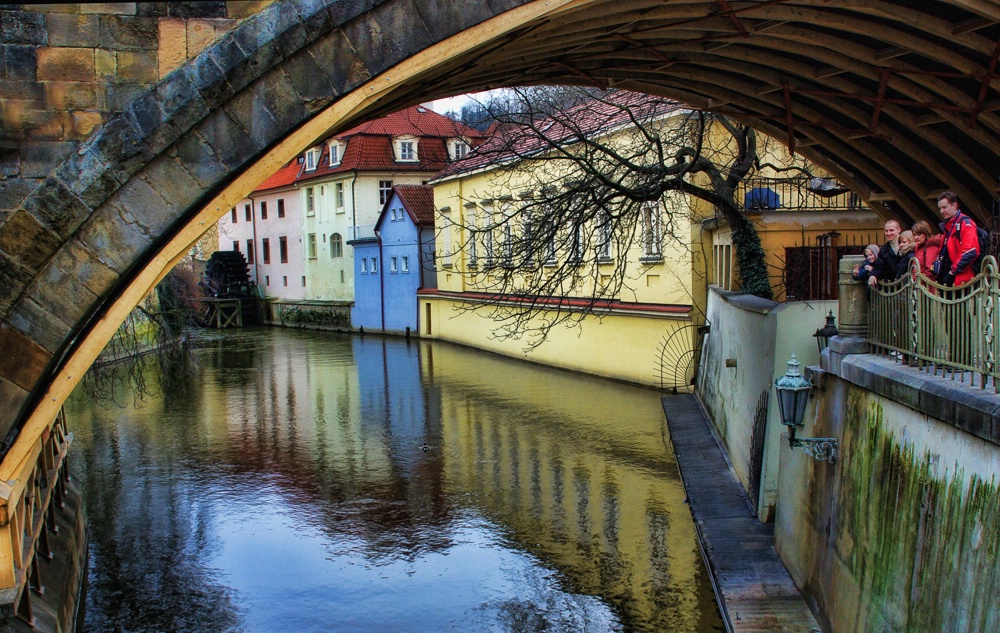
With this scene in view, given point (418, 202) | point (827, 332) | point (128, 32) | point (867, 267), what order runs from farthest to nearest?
point (418, 202) → point (827, 332) → point (867, 267) → point (128, 32)

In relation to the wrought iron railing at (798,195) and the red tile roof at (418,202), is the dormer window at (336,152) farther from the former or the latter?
the wrought iron railing at (798,195)

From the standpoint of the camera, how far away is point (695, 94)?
11.2 metres

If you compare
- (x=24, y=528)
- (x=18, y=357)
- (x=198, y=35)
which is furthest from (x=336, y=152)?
(x=18, y=357)

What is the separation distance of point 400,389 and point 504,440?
22.6ft

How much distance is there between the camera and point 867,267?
7.87 m

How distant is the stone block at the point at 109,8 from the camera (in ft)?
17.2

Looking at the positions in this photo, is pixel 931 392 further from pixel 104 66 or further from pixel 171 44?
pixel 104 66

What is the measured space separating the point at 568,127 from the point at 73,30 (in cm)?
923

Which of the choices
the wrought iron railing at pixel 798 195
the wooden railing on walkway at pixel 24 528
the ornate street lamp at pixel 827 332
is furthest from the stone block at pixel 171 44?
the wrought iron railing at pixel 798 195

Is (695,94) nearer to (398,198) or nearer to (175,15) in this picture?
(175,15)

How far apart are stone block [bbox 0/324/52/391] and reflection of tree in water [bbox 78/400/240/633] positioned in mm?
5474

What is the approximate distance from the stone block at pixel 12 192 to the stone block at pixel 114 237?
498 millimetres

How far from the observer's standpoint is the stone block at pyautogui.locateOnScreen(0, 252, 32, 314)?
4805 mm

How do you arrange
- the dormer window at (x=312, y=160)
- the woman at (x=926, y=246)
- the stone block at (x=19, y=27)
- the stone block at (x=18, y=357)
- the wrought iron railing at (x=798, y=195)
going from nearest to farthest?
the stone block at (x=18, y=357), the stone block at (x=19, y=27), the woman at (x=926, y=246), the wrought iron railing at (x=798, y=195), the dormer window at (x=312, y=160)
